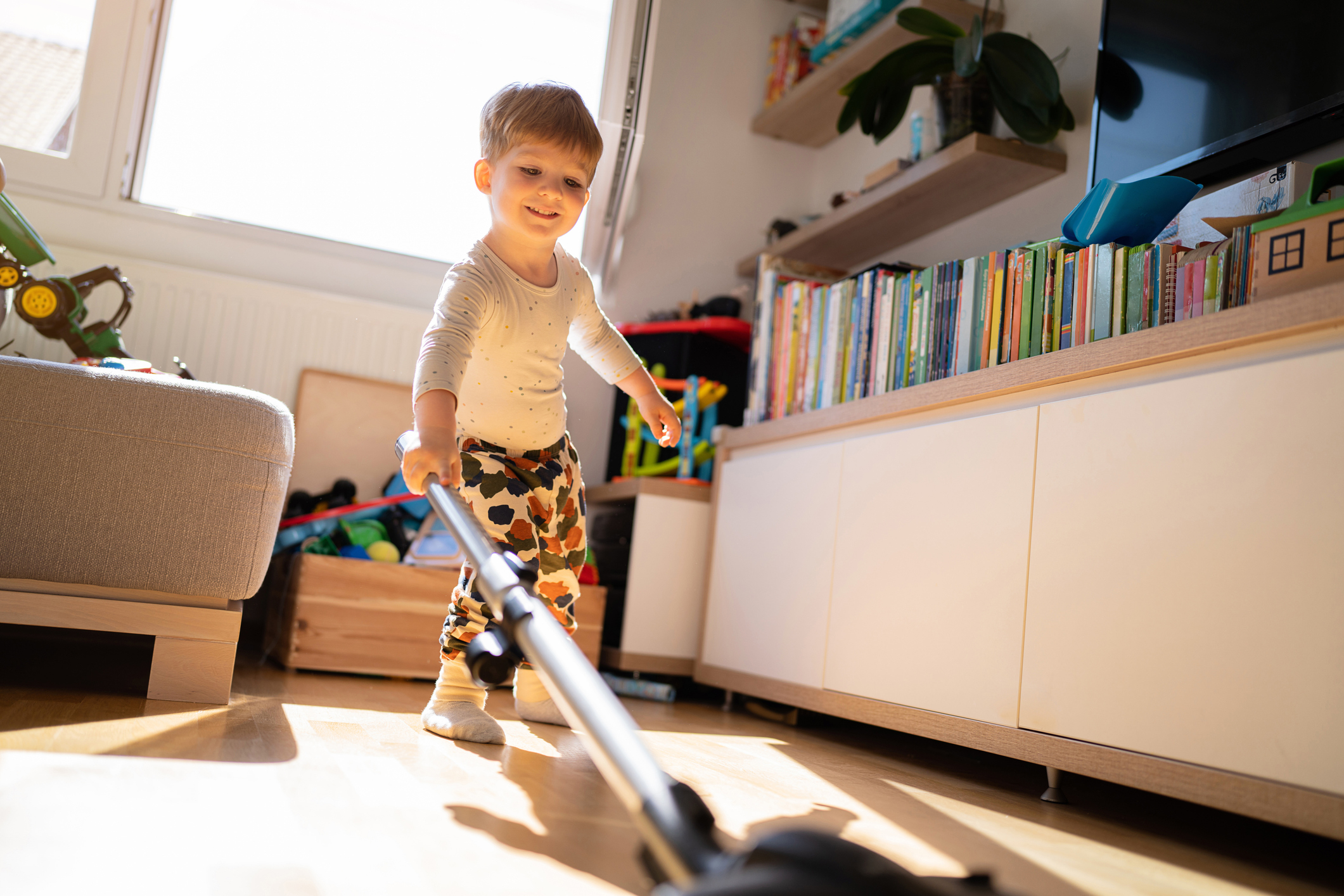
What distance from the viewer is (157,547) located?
1.24 m

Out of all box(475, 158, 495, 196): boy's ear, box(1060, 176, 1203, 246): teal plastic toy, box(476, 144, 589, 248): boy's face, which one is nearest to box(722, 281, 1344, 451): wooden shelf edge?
box(1060, 176, 1203, 246): teal plastic toy

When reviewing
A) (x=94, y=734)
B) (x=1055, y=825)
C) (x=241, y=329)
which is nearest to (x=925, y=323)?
(x=1055, y=825)

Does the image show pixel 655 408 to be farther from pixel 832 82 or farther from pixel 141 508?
pixel 832 82

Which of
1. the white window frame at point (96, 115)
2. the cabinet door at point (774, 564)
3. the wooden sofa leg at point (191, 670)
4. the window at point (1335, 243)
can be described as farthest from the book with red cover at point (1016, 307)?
the white window frame at point (96, 115)

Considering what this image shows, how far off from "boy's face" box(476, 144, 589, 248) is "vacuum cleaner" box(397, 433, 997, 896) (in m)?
0.68

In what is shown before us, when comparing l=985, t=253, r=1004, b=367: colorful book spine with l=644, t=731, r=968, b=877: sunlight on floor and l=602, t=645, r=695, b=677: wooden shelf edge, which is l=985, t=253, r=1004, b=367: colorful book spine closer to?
l=644, t=731, r=968, b=877: sunlight on floor

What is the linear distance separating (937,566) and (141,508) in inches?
41.6

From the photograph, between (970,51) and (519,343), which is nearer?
(519,343)

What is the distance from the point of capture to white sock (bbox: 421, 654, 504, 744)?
1.20 metres

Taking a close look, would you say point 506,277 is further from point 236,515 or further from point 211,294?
point 211,294

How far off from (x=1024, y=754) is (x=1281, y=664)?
1.19 feet

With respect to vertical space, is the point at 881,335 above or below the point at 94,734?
above

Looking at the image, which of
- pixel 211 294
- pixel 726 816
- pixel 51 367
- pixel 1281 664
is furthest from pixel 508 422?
pixel 211 294

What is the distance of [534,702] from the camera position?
4.73 ft
